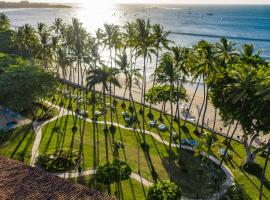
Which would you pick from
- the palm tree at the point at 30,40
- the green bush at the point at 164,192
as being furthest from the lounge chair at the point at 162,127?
the palm tree at the point at 30,40

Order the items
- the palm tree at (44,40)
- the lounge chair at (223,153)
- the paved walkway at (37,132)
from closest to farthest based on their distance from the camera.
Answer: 1. the paved walkway at (37,132)
2. the lounge chair at (223,153)
3. the palm tree at (44,40)

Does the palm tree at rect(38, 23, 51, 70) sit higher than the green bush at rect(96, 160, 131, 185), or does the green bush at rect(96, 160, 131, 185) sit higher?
the palm tree at rect(38, 23, 51, 70)

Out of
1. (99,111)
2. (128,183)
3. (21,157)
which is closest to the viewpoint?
(128,183)

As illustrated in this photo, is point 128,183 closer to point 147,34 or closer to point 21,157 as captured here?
point 21,157

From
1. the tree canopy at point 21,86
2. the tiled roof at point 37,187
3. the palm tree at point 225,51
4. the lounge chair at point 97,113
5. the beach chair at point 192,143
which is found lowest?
the beach chair at point 192,143

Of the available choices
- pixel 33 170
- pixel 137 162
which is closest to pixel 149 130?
pixel 137 162

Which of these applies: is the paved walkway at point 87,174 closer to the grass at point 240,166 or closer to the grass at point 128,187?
the grass at point 128,187

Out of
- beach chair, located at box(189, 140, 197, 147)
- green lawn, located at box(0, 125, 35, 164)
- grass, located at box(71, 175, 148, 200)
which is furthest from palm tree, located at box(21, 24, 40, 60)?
beach chair, located at box(189, 140, 197, 147)

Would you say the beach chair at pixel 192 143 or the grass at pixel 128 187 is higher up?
the beach chair at pixel 192 143

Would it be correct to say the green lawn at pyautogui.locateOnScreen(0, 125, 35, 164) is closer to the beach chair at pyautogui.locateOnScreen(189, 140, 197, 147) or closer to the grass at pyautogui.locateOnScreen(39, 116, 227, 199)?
the grass at pyautogui.locateOnScreen(39, 116, 227, 199)
